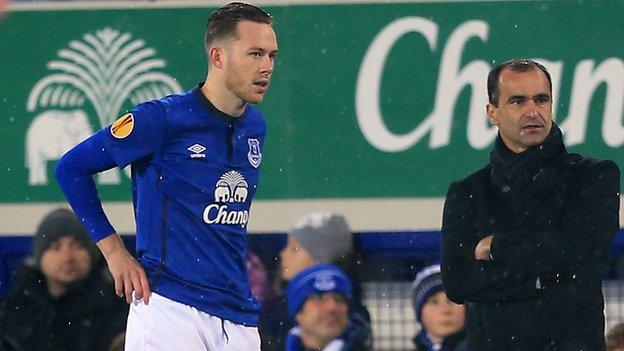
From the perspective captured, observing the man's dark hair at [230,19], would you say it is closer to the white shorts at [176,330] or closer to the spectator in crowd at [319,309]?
the white shorts at [176,330]

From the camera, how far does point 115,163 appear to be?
4.91 m

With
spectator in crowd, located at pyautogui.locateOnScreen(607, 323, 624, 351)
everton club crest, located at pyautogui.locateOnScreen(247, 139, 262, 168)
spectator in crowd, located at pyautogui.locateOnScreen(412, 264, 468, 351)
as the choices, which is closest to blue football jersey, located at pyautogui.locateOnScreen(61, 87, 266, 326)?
everton club crest, located at pyautogui.locateOnScreen(247, 139, 262, 168)

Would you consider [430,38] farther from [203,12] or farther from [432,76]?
[203,12]

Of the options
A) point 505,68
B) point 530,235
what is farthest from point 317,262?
point 530,235

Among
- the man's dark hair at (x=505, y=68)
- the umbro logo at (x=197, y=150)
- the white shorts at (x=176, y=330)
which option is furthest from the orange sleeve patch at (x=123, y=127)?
the man's dark hair at (x=505, y=68)

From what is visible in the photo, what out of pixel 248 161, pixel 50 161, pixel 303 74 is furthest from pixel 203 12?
pixel 248 161

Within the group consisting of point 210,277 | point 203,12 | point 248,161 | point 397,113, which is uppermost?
point 203,12

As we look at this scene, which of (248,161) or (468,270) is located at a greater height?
(248,161)

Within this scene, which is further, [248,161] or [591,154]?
[591,154]

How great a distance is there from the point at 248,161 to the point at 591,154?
256 centimetres

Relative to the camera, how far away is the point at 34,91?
24.1 ft

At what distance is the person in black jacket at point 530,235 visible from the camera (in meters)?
4.97

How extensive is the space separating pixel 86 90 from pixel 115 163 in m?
2.54

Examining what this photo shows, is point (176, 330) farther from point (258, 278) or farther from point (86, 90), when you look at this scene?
point (86, 90)
